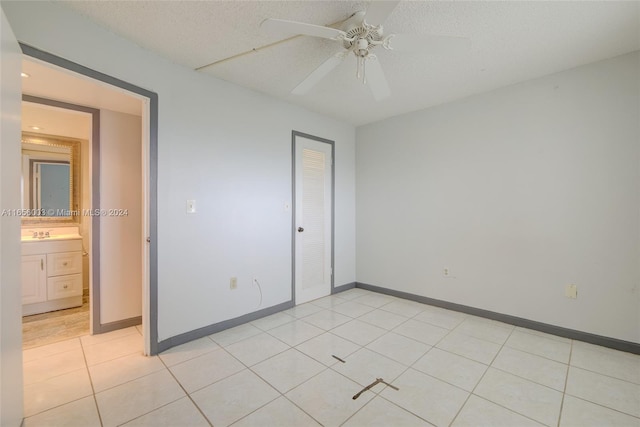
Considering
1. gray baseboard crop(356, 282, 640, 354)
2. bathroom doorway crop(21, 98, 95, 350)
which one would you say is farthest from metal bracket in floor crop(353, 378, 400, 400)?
bathroom doorway crop(21, 98, 95, 350)

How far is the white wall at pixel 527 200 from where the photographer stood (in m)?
2.38

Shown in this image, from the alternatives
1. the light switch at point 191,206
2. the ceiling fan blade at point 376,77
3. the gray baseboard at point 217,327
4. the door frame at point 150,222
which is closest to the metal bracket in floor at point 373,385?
the gray baseboard at point 217,327

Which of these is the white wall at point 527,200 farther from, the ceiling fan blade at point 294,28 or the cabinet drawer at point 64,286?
the cabinet drawer at point 64,286

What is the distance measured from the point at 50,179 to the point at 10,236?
2.86 meters

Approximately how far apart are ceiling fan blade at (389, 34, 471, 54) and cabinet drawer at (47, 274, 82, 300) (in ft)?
14.1

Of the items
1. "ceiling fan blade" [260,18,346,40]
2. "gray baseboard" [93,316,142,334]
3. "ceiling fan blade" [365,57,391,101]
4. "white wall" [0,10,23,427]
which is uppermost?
"ceiling fan blade" [260,18,346,40]

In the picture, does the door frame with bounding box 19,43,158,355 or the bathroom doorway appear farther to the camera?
the bathroom doorway

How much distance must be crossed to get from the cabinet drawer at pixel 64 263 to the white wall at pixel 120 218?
114 centimetres

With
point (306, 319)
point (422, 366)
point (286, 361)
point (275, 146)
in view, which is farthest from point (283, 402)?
point (275, 146)

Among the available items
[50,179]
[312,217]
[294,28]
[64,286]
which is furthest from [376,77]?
[64,286]

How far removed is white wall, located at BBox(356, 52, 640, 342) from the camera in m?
2.38

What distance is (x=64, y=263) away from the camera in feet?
11.1

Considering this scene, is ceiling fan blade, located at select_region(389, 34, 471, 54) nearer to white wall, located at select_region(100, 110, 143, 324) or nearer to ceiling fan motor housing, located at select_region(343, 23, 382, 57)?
ceiling fan motor housing, located at select_region(343, 23, 382, 57)

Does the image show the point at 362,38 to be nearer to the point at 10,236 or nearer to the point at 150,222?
the point at 150,222
